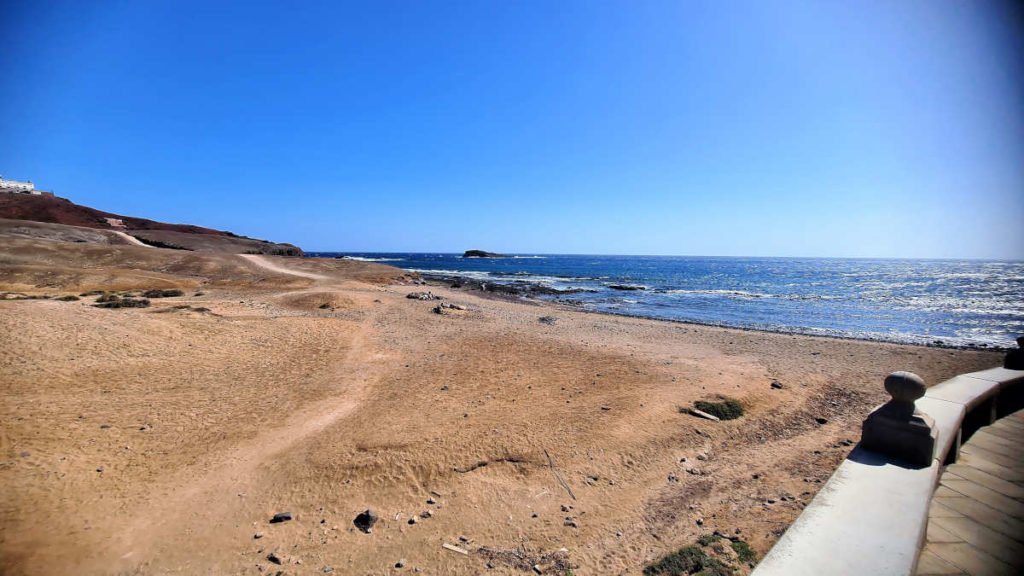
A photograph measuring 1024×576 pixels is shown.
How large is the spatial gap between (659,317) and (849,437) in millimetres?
19268

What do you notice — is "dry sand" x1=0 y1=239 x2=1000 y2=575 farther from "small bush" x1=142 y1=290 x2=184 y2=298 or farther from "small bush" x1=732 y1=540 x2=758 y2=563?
"small bush" x1=142 y1=290 x2=184 y2=298

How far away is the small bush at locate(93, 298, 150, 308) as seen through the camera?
15.5m

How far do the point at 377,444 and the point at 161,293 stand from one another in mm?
20292

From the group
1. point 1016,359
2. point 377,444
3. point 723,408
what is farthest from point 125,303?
point 1016,359

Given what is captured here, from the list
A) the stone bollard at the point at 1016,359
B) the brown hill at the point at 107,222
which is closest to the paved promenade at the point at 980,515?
the stone bollard at the point at 1016,359

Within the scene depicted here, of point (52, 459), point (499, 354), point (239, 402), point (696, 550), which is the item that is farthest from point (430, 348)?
point (696, 550)

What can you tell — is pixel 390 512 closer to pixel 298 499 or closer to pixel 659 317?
pixel 298 499

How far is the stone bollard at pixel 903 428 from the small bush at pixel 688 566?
235 cm

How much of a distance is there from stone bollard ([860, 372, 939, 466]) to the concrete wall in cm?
11

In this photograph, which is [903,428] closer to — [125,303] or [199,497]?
[199,497]

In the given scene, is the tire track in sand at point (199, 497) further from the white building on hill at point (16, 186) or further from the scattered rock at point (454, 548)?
the white building on hill at point (16, 186)

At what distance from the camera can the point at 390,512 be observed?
567cm

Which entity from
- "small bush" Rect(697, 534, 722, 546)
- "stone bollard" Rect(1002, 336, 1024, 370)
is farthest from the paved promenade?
"stone bollard" Rect(1002, 336, 1024, 370)

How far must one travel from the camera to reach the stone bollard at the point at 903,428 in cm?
450
